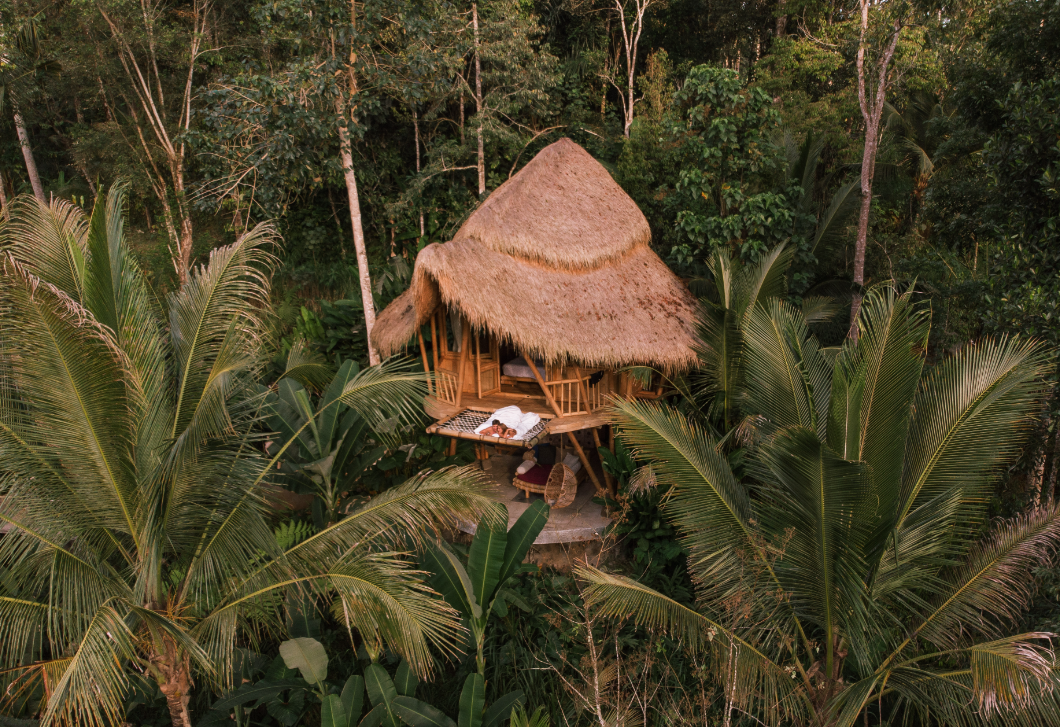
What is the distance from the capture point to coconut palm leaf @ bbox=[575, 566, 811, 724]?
4992mm

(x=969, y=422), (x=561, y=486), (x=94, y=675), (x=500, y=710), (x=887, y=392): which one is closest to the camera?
(x=94, y=675)

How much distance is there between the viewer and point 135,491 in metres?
4.52

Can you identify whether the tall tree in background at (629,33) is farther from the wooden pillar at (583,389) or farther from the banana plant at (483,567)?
the banana plant at (483,567)

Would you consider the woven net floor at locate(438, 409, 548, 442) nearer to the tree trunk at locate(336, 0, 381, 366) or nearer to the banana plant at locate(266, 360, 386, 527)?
the banana plant at locate(266, 360, 386, 527)

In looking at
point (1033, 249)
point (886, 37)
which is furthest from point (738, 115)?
point (1033, 249)

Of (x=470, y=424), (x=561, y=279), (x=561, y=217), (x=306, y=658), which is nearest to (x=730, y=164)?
(x=561, y=217)

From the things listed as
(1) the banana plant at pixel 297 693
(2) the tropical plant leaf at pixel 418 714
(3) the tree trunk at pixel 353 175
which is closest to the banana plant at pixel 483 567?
(2) the tropical plant leaf at pixel 418 714

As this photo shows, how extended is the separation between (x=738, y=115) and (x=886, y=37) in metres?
2.23

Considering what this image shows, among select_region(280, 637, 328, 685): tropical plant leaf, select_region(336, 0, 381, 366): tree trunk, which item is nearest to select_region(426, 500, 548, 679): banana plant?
select_region(280, 637, 328, 685): tropical plant leaf

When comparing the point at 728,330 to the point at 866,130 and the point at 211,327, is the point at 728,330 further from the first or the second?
the point at 211,327

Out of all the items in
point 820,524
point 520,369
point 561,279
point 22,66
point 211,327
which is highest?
point 22,66

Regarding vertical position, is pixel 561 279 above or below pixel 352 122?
below

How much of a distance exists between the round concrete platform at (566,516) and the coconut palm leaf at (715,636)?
114 inches

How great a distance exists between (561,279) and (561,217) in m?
1.03
